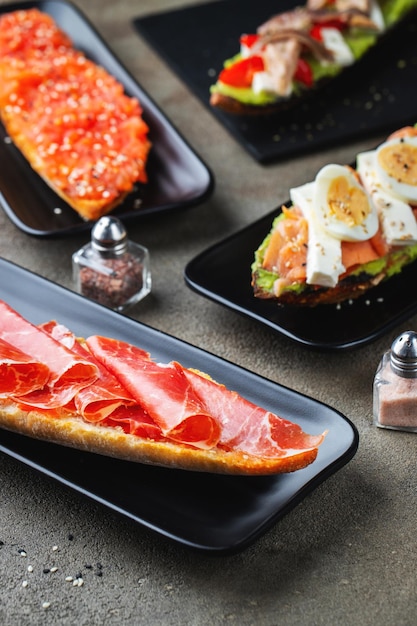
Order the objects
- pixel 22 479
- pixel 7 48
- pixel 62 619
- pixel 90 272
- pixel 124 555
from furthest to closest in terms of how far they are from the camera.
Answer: pixel 7 48
pixel 90 272
pixel 22 479
pixel 124 555
pixel 62 619

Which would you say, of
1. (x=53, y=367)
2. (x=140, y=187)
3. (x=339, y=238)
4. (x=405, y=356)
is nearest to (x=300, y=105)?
(x=140, y=187)

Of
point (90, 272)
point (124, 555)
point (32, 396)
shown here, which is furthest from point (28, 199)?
point (124, 555)

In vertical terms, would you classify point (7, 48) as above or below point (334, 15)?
above

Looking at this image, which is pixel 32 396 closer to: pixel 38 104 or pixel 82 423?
pixel 82 423

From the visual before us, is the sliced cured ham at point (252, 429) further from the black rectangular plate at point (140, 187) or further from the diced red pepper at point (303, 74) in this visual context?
the diced red pepper at point (303, 74)

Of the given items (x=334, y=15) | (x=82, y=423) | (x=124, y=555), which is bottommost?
(x=334, y=15)

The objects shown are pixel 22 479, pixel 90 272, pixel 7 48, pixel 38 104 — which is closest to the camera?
pixel 22 479

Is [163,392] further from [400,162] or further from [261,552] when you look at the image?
[400,162]
